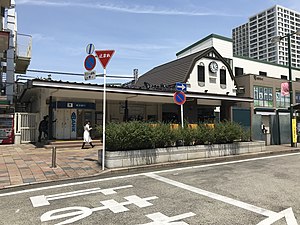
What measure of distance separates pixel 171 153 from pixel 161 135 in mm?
850

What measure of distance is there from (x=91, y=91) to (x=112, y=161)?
7.32m

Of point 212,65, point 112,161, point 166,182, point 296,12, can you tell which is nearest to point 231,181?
point 166,182

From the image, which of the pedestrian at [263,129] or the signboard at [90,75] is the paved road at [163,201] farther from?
the pedestrian at [263,129]

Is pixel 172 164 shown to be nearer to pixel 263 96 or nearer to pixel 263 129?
pixel 263 129

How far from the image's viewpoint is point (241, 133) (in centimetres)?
1201

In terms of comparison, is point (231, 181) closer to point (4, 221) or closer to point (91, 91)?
point (4, 221)

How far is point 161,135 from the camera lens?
950cm

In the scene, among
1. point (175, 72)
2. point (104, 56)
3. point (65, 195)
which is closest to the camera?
point (65, 195)

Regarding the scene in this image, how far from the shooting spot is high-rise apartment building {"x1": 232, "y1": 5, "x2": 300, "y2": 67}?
79.4 metres

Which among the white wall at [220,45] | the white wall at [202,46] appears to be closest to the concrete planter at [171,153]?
the white wall at [220,45]

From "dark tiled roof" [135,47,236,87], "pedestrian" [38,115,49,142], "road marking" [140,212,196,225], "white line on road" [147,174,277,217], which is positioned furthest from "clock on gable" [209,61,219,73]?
"road marking" [140,212,196,225]

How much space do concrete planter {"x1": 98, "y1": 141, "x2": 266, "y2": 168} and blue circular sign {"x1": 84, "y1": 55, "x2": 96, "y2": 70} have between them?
3.00 metres

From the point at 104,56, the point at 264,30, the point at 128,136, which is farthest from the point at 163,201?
the point at 264,30

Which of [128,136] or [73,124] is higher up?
[73,124]
